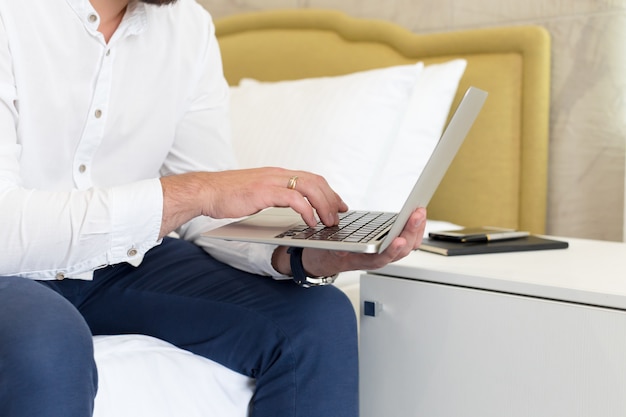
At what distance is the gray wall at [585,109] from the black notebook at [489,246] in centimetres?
27

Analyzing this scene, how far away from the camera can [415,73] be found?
171 cm

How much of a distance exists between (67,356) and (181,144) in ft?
1.86

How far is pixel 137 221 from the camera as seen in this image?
98 cm

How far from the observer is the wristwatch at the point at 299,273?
114cm

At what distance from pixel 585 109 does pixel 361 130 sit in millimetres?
500

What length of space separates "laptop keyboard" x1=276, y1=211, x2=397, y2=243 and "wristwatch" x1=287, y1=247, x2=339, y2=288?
74mm

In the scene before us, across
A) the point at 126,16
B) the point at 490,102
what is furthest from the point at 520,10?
the point at 126,16

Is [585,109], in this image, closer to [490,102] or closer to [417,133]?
[490,102]

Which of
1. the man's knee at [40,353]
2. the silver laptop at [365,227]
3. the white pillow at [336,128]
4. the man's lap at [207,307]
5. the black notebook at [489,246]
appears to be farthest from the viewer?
the white pillow at [336,128]

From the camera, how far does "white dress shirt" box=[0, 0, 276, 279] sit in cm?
96

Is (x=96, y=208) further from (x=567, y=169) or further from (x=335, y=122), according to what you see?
(x=567, y=169)

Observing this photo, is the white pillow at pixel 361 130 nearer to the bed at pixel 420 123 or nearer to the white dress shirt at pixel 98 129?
the bed at pixel 420 123

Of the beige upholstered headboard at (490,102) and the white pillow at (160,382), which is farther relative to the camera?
the beige upholstered headboard at (490,102)

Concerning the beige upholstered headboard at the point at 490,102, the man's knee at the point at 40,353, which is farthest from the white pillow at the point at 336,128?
the man's knee at the point at 40,353
